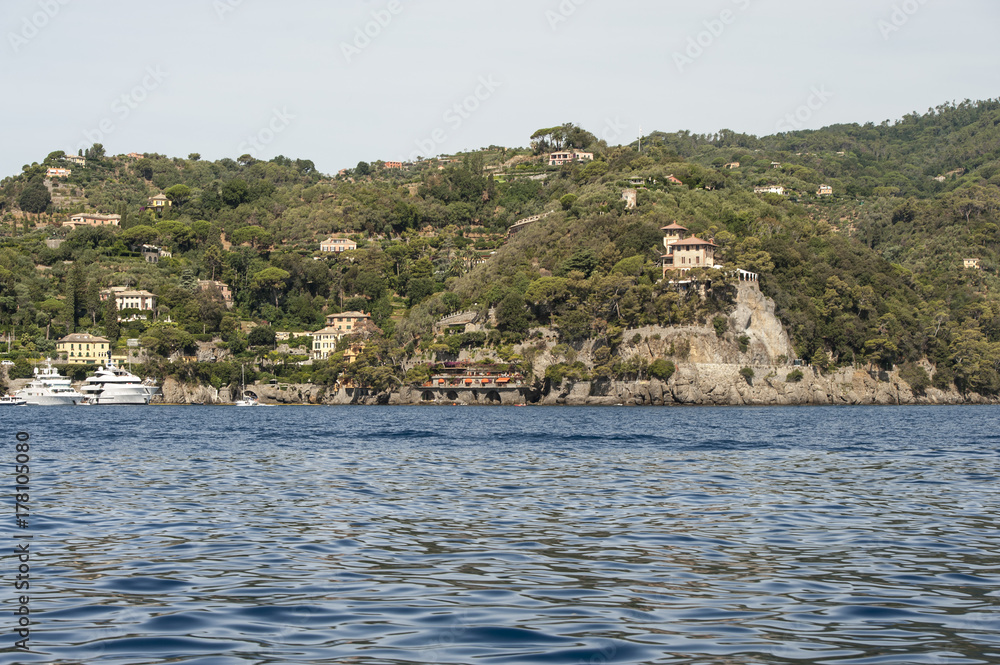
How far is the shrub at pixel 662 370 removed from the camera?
9831 centimetres

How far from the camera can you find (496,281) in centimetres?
12519

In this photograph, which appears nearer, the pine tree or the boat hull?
the boat hull

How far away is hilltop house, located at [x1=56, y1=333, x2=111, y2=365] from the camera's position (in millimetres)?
124938

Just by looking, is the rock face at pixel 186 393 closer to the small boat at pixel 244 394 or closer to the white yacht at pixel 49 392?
the small boat at pixel 244 394

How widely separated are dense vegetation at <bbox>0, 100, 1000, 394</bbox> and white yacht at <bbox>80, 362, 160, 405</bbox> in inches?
274

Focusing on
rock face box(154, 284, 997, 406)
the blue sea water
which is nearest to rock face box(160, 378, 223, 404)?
rock face box(154, 284, 997, 406)

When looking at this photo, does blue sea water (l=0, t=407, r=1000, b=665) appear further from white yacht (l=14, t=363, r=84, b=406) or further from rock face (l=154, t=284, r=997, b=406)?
white yacht (l=14, t=363, r=84, b=406)

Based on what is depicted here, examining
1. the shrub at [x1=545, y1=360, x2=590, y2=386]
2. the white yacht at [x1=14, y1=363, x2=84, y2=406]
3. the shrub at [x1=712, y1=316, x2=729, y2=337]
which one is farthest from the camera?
the white yacht at [x1=14, y1=363, x2=84, y2=406]

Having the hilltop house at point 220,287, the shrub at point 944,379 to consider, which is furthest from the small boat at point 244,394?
the shrub at point 944,379

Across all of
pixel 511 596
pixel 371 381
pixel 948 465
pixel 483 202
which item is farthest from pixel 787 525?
pixel 483 202

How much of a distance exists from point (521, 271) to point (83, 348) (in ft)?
200

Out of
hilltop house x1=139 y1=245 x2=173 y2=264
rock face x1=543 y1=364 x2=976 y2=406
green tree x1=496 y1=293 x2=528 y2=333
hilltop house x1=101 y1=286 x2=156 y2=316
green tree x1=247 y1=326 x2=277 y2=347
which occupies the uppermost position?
hilltop house x1=139 y1=245 x2=173 y2=264

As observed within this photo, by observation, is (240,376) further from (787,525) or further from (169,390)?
(787,525)

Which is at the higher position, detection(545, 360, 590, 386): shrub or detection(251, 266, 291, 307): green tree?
detection(251, 266, 291, 307): green tree
